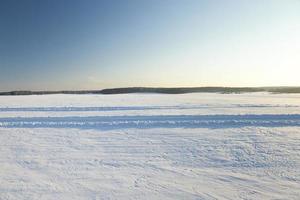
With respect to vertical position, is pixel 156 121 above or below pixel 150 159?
above

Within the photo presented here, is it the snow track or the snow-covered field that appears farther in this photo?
the snow track

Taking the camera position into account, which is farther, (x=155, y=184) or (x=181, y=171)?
(x=181, y=171)

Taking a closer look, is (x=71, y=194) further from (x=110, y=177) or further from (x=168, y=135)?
(x=168, y=135)

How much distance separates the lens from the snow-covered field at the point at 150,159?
4.02m

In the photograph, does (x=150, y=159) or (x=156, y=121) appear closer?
(x=150, y=159)

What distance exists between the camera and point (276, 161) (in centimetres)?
525

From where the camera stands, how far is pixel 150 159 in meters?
5.39

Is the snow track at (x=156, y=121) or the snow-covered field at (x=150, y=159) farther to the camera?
the snow track at (x=156, y=121)

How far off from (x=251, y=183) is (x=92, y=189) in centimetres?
236

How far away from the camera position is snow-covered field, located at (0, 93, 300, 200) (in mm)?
4020

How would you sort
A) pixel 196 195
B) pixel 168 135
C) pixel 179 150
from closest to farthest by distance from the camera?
pixel 196 195
pixel 179 150
pixel 168 135

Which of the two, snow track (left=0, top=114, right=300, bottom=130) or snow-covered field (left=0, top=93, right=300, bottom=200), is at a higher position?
snow track (left=0, top=114, right=300, bottom=130)

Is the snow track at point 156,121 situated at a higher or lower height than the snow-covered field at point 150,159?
higher

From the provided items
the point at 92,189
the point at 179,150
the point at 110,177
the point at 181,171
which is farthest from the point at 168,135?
the point at 92,189
